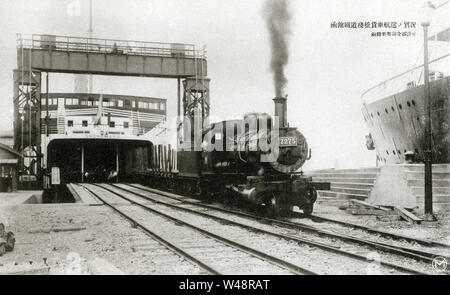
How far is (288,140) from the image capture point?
10.7m

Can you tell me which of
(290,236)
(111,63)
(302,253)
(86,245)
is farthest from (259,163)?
(111,63)

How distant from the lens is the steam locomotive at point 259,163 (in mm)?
10703

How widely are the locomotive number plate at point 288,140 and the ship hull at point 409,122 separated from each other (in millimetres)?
3594

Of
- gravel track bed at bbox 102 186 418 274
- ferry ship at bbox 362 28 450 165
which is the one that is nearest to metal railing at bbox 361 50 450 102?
ferry ship at bbox 362 28 450 165

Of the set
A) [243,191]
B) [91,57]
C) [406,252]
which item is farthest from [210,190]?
[91,57]

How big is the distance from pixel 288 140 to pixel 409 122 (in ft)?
23.7

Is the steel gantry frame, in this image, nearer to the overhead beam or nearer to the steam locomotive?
the overhead beam

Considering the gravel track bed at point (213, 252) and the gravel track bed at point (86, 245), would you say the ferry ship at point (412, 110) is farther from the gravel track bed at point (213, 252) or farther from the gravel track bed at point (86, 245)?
the gravel track bed at point (86, 245)

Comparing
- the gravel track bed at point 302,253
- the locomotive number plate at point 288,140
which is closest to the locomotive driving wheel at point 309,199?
the locomotive number plate at point 288,140

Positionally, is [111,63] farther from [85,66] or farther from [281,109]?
[281,109]

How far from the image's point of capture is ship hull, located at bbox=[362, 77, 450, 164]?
13.9 meters

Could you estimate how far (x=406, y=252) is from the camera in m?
6.43

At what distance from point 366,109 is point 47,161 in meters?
17.9
